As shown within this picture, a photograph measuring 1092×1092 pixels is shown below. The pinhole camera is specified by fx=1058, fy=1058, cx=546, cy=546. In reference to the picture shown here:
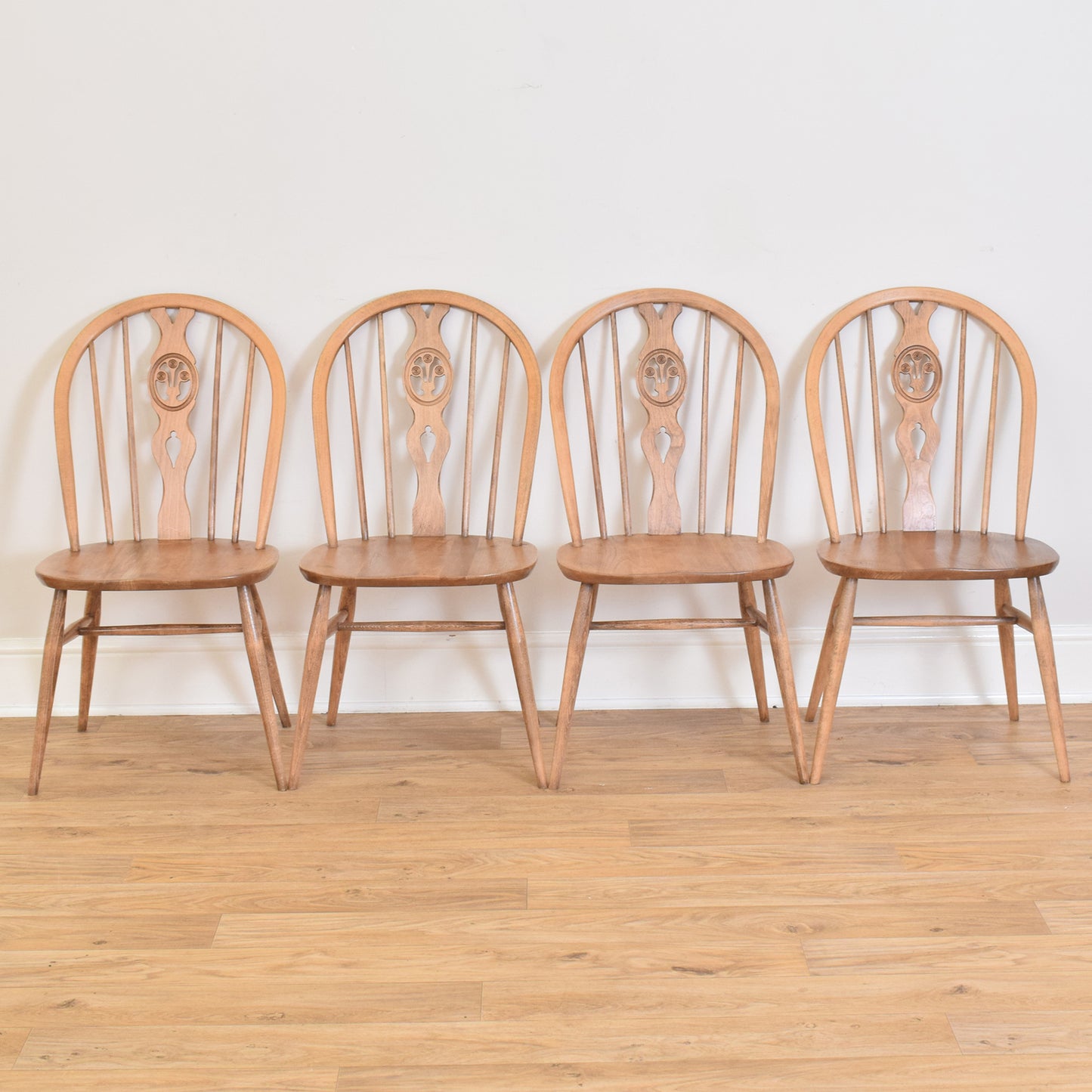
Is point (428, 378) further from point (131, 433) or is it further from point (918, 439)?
point (918, 439)

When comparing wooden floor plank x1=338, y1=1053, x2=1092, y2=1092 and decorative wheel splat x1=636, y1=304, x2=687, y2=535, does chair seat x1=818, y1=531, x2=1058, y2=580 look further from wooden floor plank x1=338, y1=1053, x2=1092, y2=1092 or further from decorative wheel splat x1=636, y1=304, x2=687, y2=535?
wooden floor plank x1=338, y1=1053, x2=1092, y2=1092

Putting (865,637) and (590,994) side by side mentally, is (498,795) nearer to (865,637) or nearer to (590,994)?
(590,994)

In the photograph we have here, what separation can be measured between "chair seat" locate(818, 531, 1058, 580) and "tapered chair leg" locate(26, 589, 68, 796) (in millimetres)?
1428

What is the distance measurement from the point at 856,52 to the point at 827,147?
18 centimetres

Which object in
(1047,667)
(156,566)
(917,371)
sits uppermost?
(917,371)

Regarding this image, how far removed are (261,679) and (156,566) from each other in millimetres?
281

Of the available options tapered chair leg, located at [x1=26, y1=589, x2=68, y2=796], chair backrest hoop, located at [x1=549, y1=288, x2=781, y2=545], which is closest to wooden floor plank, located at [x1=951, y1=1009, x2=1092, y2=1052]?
chair backrest hoop, located at [x1=549, y1=288, x2=781, y2=545]

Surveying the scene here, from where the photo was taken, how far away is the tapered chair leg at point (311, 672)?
6.40 feet

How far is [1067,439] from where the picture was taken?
7.36 feet

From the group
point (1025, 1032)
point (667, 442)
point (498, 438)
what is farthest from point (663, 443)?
point (1025, 1032)

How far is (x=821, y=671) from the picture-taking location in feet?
7.36

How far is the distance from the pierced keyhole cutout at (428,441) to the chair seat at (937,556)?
0.82 meters

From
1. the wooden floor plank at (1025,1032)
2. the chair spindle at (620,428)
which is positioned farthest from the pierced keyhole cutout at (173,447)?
the wooden floor plank at (1025,1032)

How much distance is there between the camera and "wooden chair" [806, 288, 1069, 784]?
6.53 feet
